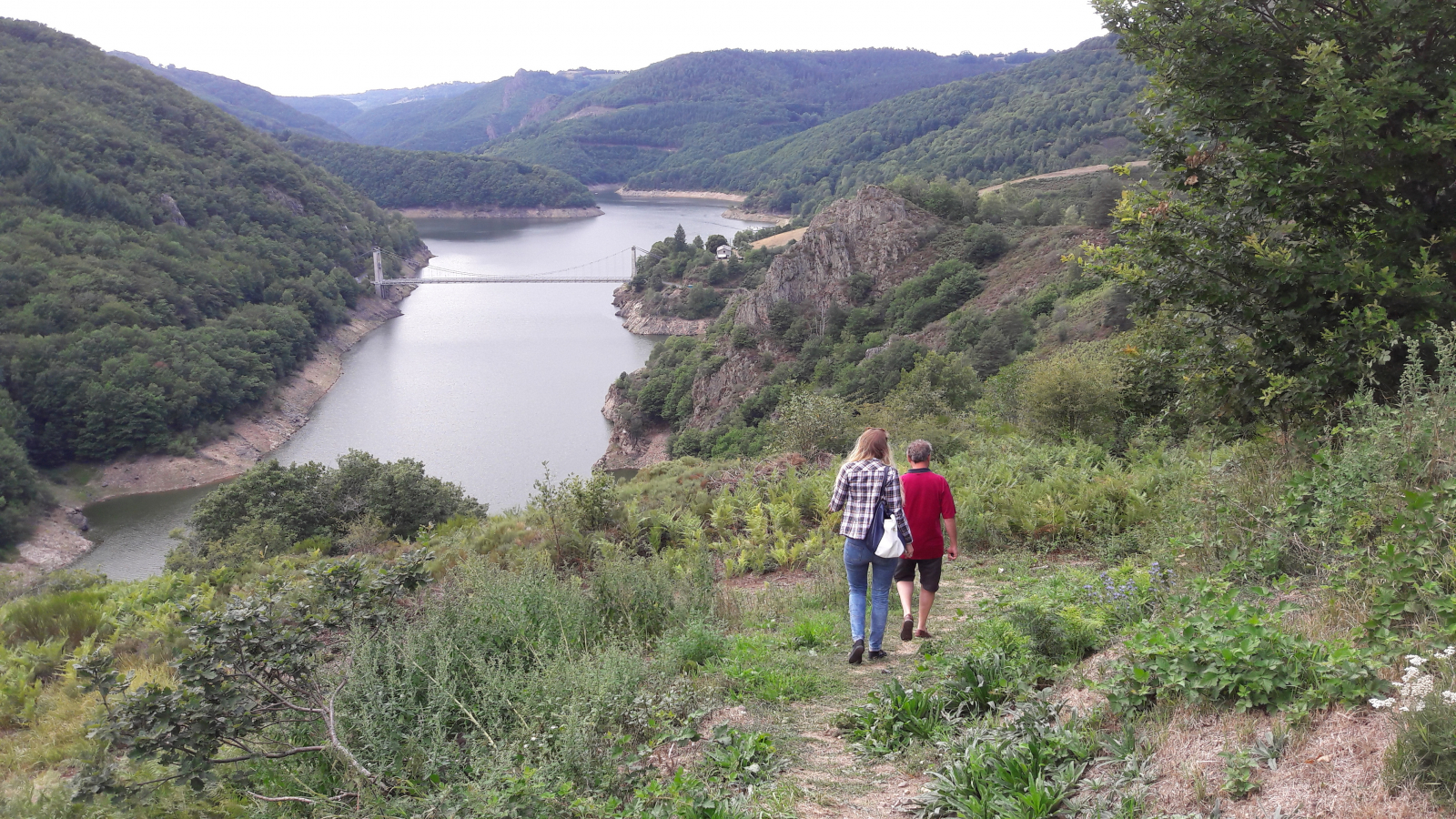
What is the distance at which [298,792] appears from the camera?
11.9 feet

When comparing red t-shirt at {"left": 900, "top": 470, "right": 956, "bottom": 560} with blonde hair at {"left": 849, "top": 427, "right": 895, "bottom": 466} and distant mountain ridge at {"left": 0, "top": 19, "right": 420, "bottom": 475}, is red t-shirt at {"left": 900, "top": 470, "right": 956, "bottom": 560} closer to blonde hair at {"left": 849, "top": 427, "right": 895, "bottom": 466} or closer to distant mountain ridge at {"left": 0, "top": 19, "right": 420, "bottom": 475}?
blonde hair at {"left": 849, "top": 427, "right": 895, "bottom": 466}

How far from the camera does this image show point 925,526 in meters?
4.66

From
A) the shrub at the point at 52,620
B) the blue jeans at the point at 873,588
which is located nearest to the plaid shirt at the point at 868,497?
the blue jeans at the point at 873,588

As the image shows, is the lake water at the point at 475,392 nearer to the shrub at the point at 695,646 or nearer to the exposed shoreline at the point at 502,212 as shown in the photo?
the shrub at the point at 695,646

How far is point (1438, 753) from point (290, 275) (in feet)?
253

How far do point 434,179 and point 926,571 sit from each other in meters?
147

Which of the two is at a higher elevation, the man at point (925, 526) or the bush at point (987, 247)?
the bush at point (987, 247)

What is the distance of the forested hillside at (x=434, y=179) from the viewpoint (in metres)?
134

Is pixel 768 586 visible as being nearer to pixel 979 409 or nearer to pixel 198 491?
pixel 979 409

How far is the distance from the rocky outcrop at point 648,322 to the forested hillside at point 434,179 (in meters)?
66.7

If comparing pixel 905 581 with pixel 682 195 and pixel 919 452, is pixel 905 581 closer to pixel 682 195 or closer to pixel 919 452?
pixel 919 452

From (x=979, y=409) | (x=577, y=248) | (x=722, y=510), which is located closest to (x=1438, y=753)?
(x=722, y=510)

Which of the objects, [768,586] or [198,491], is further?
[198,491]

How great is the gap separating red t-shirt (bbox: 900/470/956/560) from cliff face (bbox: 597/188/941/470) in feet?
130
